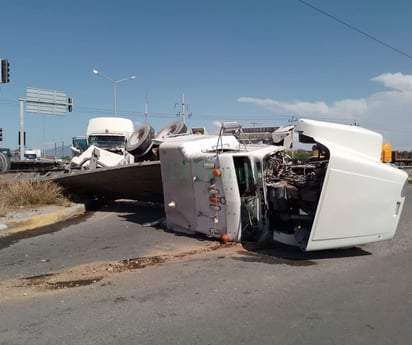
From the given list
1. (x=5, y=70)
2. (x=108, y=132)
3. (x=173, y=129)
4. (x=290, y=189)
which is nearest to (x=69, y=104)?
(x=5, y=70)

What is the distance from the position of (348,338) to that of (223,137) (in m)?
5.18

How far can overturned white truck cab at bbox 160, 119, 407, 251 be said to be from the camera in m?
6.38

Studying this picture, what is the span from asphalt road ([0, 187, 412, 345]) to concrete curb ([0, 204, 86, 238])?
41.6 inches

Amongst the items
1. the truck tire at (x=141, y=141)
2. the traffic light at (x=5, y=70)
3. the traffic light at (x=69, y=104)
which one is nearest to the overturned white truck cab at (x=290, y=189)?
the truck tire at (x=141, y=141)

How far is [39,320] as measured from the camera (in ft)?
14.2

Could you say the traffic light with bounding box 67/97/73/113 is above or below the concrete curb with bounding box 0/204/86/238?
above

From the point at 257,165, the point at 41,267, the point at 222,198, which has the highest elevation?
the point at 257,165

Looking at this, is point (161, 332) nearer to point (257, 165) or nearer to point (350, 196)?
point (350, 196)

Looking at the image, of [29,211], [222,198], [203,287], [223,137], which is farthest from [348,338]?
[29,211]

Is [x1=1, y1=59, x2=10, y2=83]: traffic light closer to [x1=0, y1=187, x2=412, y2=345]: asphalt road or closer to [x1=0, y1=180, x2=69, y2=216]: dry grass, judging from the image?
[x1=0, y1=180, x2=69, y2=216]: dry grass

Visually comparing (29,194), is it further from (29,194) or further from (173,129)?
(173,129)

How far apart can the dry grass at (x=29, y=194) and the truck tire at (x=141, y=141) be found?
2.19 m

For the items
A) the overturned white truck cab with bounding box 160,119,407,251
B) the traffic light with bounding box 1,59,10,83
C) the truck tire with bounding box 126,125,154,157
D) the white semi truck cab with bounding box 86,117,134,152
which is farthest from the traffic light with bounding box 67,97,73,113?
the overturned white truck cab with bounding box 160,119,407,251

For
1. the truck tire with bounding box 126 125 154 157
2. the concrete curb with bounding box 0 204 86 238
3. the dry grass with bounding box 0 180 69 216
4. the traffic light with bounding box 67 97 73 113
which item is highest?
the traffic light with bounding box 67 97 73 113
